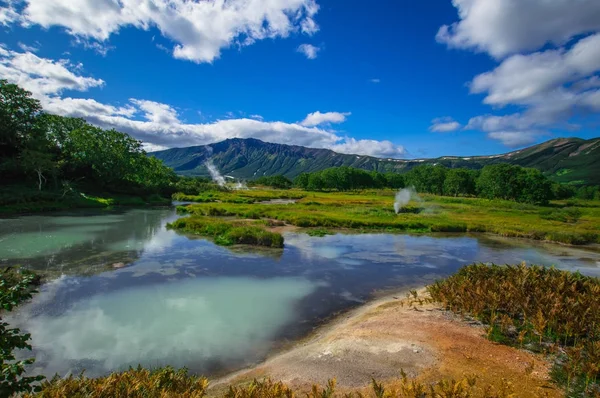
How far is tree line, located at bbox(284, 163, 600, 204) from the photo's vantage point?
103250 millimetres

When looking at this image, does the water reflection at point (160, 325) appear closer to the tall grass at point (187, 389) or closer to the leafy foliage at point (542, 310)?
the tall grass at point (187, 389)

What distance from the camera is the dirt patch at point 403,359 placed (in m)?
8.83

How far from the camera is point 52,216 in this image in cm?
4184

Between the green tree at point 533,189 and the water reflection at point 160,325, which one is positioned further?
the green tree at point 533,189

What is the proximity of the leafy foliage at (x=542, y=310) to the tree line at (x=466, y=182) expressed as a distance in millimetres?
99131

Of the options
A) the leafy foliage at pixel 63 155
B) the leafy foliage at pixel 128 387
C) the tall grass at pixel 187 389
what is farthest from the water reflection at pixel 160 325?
the leafy foliage at pixel 63 155

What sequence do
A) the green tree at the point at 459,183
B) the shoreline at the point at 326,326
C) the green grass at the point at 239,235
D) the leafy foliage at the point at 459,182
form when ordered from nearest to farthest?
the shoreline at the point at 326,326 < the green grass at the point at 239,235 < the leafy foliage at the point at 459,182 < the green tree at the point at 459,183

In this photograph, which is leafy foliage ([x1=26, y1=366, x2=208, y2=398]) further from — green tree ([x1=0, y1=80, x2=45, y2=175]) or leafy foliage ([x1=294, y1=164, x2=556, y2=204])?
leafy foliage ([x1=294, y1=164, x2=556, y2=204])

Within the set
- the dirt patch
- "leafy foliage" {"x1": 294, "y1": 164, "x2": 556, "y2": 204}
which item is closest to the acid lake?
the dirt patch

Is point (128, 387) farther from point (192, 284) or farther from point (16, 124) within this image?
point (16, 124)

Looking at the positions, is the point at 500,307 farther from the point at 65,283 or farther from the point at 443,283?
the point at 65,283

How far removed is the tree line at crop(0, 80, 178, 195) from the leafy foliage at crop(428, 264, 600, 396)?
61.0m

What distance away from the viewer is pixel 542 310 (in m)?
12.2

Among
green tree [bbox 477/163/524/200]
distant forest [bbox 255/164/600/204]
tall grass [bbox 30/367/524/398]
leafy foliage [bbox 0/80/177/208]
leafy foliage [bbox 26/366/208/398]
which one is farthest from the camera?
green tree [bbox 477/163/524/200]
